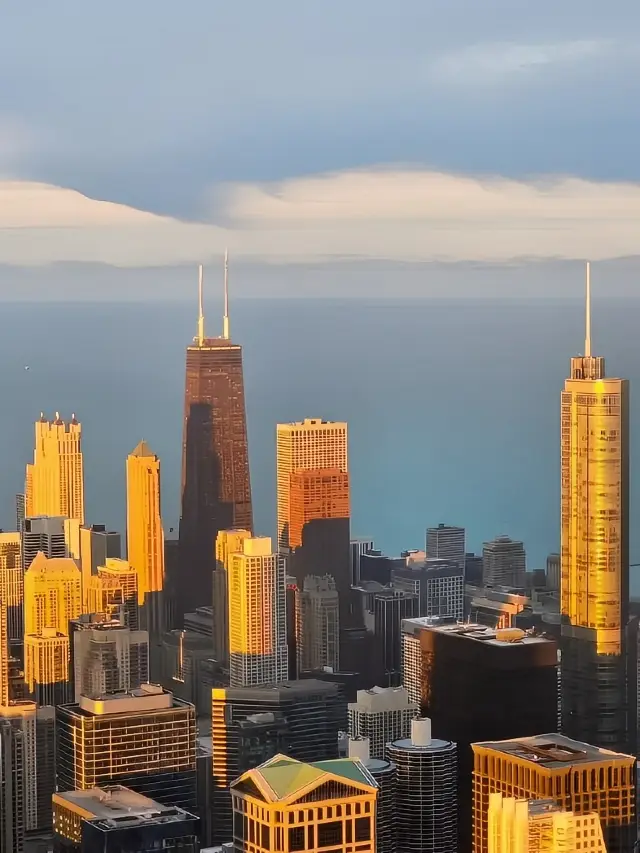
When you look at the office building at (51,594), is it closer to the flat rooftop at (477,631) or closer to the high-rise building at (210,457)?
the high-rise building at (210,457)

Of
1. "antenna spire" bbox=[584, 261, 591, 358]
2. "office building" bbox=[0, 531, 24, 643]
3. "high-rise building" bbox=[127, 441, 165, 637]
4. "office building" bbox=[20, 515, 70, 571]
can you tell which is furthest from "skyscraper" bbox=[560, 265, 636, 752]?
"office building" bbox=[20, 515, 70, 571]

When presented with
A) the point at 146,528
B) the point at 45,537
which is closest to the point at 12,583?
the point at 45,537

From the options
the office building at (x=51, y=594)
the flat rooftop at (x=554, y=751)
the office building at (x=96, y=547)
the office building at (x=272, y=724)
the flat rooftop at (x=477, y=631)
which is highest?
the office building at (x=96, y=547)

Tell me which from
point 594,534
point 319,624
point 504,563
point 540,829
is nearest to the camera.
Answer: point 540,829

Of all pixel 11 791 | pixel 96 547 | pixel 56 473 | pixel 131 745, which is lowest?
pixel 11 791

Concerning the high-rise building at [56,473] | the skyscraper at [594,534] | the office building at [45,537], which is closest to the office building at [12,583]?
the office building at [45,537]

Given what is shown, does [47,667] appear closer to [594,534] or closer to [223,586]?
[223,586]
